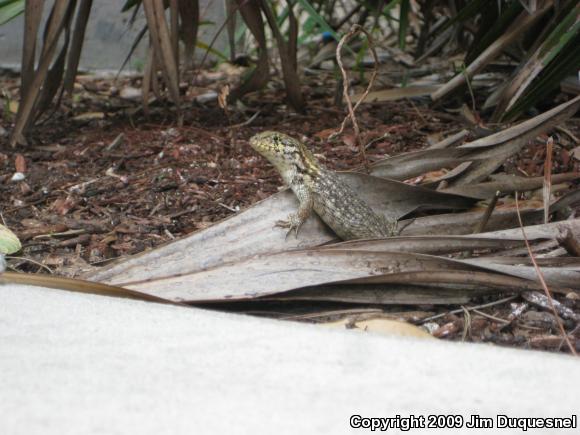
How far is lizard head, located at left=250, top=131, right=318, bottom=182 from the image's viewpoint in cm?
491

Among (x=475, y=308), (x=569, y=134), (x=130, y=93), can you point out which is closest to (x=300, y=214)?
(x=475, y=308)

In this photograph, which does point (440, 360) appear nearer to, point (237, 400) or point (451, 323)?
point (237, 400)

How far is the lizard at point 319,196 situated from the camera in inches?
176

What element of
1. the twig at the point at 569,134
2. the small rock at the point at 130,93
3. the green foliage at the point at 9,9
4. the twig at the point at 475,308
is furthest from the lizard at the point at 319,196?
the small rock at the point at 130,93

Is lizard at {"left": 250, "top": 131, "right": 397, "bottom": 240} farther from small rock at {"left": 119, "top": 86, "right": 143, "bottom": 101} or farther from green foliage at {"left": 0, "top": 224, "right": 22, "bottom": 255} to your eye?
small rock at {"left": 119, "top": 86, "right": 143, "bottom": 101}

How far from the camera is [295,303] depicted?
3.50 meters

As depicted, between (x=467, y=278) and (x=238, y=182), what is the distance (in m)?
2.36

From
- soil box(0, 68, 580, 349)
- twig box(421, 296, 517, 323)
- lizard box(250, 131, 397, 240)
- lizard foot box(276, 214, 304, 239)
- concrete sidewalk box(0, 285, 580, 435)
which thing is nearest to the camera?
concrete sidewalk box(0, 285, 580, 435)

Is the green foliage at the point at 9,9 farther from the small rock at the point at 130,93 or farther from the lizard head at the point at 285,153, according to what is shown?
the lizard head at the point at 285,153

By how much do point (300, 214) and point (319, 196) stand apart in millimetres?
263

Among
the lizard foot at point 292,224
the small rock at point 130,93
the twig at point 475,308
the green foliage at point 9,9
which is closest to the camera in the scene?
the twig at point 475,308

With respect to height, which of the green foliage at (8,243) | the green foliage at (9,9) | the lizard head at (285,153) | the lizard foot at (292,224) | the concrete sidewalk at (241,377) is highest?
the green foliage at (9,9)

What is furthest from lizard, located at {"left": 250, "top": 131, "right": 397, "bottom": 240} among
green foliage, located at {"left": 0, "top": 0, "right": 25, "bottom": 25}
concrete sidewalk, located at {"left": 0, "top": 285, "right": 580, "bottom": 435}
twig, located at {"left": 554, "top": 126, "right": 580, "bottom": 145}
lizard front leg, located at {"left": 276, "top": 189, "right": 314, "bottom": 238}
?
green foliage, located at {"left": 0, "top": 0, "right": 25, "bottom": 25}

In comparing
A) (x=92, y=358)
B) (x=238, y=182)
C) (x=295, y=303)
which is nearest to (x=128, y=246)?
(x=238, y=182)
